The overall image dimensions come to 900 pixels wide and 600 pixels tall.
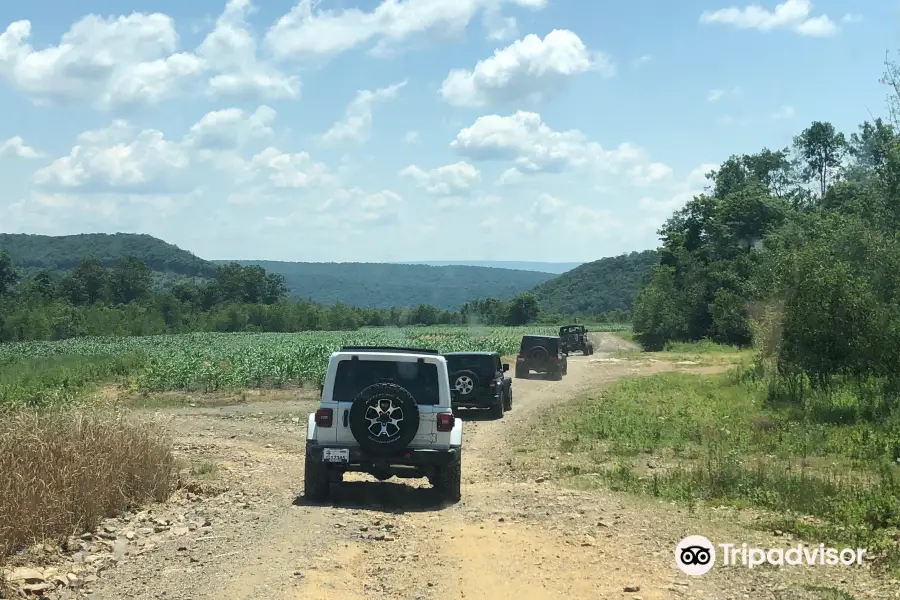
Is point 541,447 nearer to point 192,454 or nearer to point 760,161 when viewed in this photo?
point 192,454

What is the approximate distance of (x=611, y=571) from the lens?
23.9 feet

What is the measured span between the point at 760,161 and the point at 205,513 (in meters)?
100

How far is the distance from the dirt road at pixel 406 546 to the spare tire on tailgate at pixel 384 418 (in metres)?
0.81

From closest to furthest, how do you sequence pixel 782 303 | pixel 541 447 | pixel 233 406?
pixel 541 447 < pixel 782 303 < pixel 233 406

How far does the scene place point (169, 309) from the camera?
128500 mm

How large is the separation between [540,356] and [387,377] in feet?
76.9

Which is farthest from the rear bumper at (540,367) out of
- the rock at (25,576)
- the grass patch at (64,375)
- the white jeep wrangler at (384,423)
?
the rock at (25,576)

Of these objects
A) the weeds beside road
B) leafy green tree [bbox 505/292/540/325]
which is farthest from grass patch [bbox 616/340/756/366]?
leafy green tree [bbox 505/292/540/325]

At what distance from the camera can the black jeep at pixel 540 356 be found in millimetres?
33406

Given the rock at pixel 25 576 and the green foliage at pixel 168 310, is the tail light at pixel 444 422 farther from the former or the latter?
the green foliage at pixel 168 310

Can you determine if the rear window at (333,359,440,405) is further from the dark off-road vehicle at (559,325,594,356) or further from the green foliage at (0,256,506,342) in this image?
the green foliage at (0,256,506,342)

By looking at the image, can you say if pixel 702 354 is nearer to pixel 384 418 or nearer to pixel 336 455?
pixel 384 418

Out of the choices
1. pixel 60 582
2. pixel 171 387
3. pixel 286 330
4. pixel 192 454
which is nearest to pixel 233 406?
pixel 171 387

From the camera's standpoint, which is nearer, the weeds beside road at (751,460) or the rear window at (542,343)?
the weeds beside road at (751,460)
